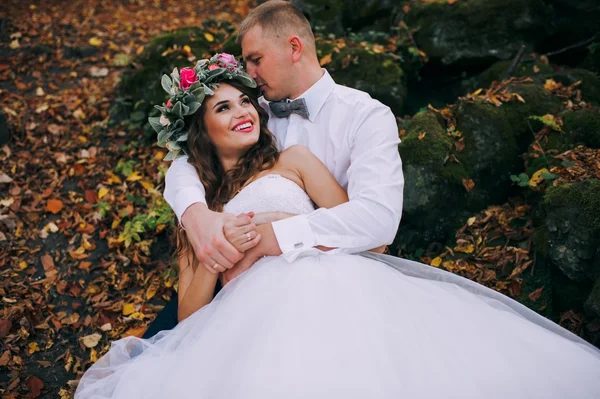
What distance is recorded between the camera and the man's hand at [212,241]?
2.77 metres

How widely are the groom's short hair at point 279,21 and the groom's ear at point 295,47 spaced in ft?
0.19

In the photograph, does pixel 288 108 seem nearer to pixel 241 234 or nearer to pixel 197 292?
pixel 241 234

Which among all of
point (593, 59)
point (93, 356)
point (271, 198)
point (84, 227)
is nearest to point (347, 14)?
point (593, 59)

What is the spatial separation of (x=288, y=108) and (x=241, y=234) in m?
1.27

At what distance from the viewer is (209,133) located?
3.41m

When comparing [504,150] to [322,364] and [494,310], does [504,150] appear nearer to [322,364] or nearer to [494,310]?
[494,310]

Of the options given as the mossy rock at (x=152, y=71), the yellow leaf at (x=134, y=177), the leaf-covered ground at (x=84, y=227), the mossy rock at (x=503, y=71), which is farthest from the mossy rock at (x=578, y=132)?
the yellow leaf at (x=134, y=177)

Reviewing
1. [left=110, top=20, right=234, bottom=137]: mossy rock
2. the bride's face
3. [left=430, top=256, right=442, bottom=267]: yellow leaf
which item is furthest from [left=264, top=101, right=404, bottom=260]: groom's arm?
[left=110, top=20, right=234, bottom=137]: mossy rock

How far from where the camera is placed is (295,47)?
359cm

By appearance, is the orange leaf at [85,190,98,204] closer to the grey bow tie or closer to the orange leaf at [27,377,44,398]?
the orange leaf at [27,377,44,398]

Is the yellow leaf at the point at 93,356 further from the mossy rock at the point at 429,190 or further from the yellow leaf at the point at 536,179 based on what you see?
the yellow leaf at the point at 536,179

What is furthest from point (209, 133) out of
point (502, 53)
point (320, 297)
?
point (502, 53)

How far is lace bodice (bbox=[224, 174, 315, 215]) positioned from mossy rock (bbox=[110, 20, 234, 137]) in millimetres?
3370

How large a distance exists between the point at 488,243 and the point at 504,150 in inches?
36.8
